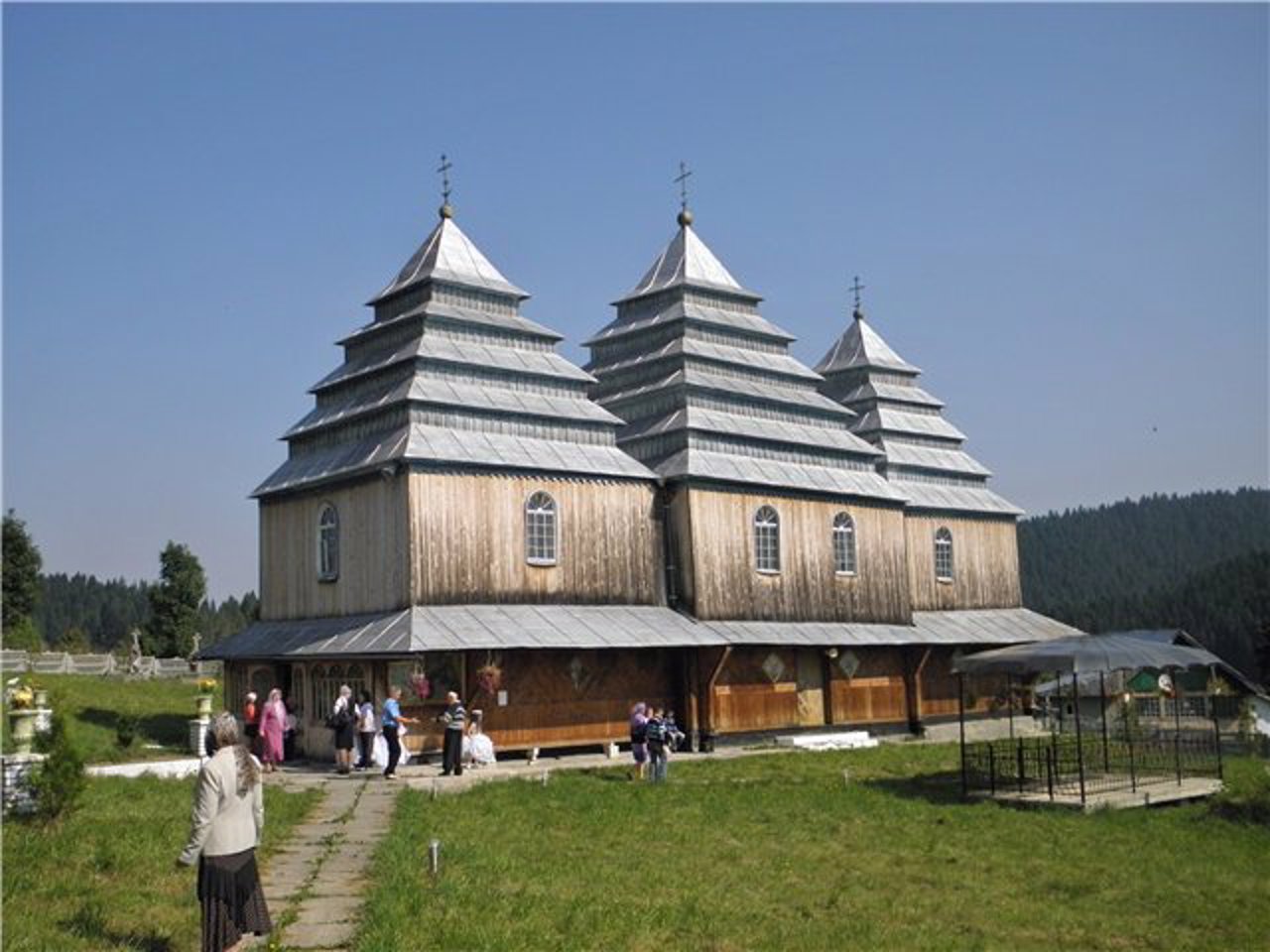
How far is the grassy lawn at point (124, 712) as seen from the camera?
27.0 meters

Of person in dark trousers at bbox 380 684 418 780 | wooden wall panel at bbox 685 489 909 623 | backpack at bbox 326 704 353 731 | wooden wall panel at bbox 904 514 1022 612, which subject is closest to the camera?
person in dark trousers at bbox 380 684 418 780

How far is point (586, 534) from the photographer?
97.0 ft

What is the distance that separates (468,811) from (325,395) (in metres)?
15.7

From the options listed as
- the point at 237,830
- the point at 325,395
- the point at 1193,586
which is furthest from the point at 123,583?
the point at 237,830

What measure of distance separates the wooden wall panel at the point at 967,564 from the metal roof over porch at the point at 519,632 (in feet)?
16.5

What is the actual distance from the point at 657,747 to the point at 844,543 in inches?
517

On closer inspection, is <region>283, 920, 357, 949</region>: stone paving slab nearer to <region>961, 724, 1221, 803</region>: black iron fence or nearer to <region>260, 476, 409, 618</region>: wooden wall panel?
<region>961, 724, 1221, 803</region>: black iron fence

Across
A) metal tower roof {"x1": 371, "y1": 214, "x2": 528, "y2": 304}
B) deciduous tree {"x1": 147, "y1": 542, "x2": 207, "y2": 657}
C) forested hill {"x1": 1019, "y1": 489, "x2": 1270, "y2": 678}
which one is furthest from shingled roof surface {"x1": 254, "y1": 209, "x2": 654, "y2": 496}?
forested hill {"x1": 1019, "y1": 489, "x2": 1270, "y2": 678}

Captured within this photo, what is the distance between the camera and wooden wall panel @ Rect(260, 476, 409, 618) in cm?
2717

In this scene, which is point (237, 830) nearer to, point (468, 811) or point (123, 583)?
point (468, 811)

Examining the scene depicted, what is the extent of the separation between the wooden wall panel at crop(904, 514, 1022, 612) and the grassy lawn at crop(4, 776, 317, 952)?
25921mm

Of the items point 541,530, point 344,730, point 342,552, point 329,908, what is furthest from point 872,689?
point 329,908

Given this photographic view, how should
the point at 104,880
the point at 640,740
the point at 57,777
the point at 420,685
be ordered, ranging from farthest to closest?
the point at 420,685, the point at 640,740, the point at 57,777, the point at 104,880

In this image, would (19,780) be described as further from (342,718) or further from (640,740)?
(640,740)
